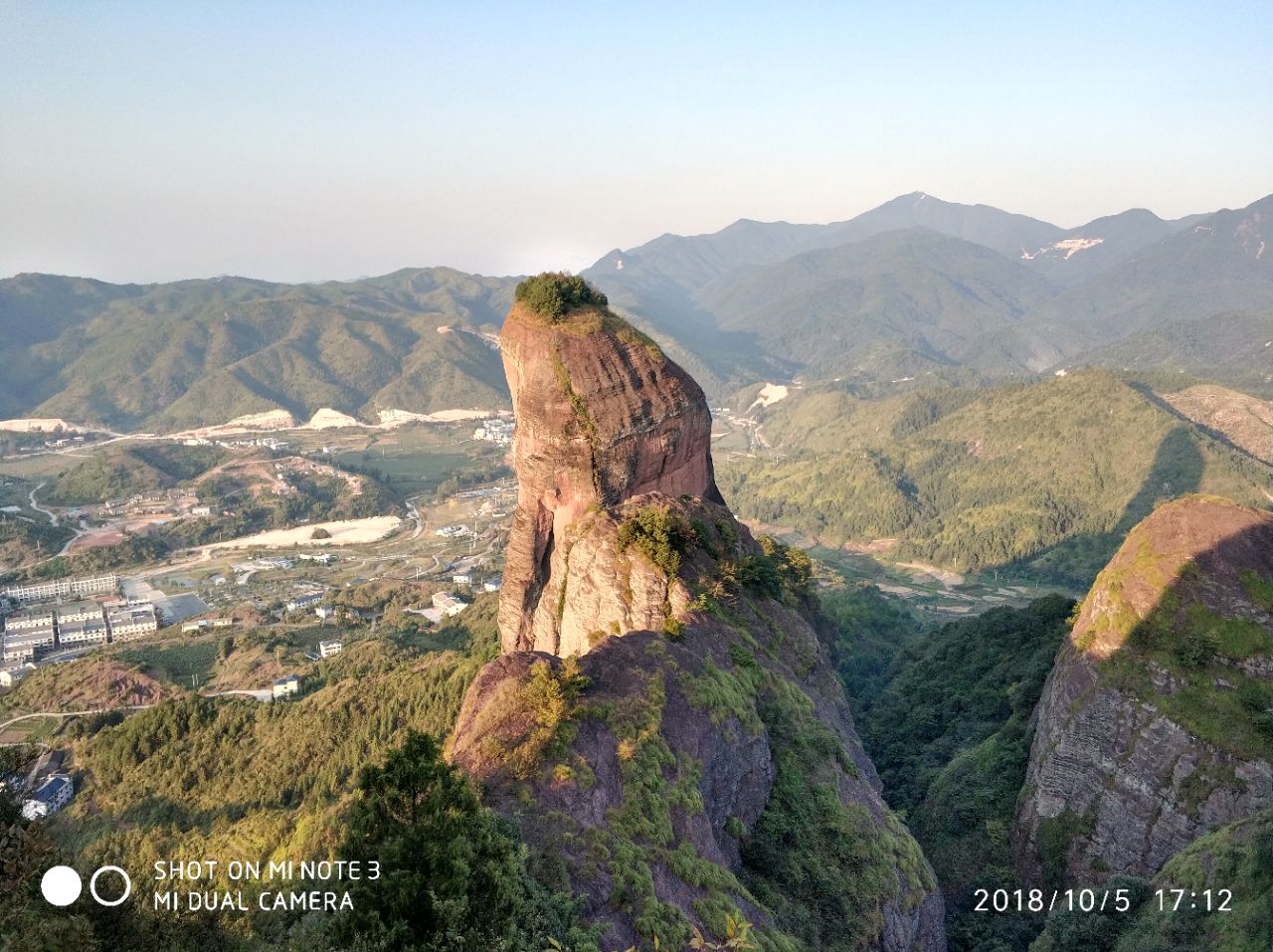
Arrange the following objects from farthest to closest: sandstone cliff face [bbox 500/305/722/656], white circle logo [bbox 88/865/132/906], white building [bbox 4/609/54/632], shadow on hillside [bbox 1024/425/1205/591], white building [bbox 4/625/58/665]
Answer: shadow on hillside [bbox 1024/425/1205/591]
white building [bbox 4/609/54/632]
white building [bbox 4/625/58/665]
sandstone cliff face [bbox 500/305/722/656]
white circle logo [bbox 88/865/132/906]

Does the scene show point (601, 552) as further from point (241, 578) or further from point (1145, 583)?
point (241, 578)

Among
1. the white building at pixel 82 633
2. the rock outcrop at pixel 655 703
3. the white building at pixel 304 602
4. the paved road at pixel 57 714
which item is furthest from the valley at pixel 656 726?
the white building at pixel 304 602

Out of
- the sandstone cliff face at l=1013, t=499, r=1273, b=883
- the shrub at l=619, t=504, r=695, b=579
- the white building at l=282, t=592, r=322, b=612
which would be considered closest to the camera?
the sandstone cliff face at l=1013, t=499, r=1273, b=883

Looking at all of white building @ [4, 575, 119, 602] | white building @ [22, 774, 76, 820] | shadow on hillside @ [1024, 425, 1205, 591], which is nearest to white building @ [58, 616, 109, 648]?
white building @ [4, 575, 119, 602]

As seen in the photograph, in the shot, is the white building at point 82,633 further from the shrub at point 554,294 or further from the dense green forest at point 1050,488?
the dense green forest at point 1050,488

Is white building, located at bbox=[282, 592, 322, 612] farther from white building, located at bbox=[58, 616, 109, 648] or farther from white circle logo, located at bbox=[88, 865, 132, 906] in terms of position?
white circle logo, located at bbox=[88, 865, 132, 906]


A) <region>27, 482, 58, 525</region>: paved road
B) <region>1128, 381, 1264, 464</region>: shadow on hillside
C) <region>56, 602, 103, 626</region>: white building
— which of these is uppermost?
<region>1128, 381, 1264, 464</region>: shadow on hillside

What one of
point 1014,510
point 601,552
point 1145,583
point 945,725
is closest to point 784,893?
point 601,552
